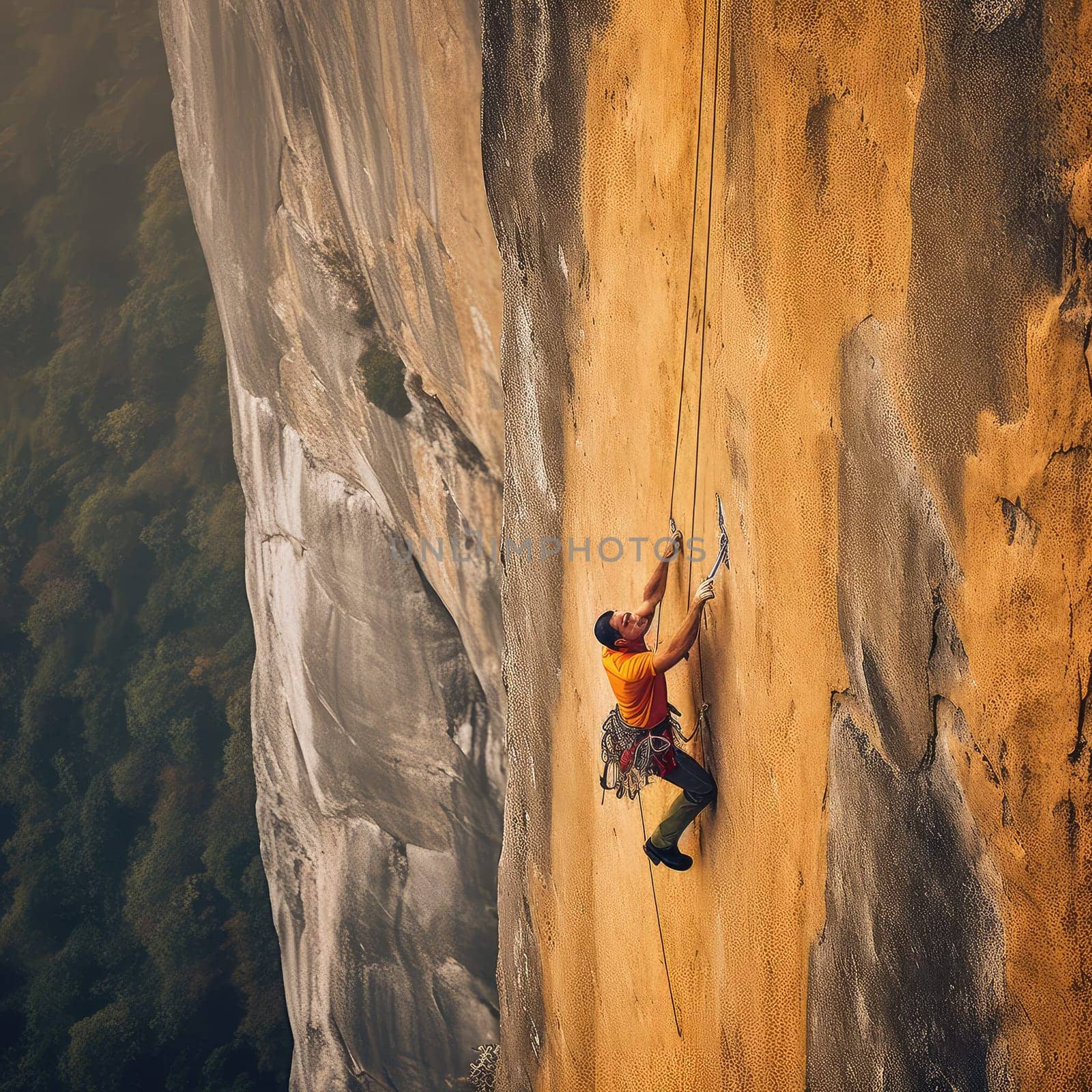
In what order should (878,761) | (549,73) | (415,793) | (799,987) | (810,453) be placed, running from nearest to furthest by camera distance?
(878,761)
(810,453)
(799,987)
(549,73)
(415,793)

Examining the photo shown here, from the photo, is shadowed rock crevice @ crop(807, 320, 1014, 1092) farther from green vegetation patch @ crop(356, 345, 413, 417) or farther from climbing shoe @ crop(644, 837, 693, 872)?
green vegetation patch @ crop(356, 345, 413, 417)

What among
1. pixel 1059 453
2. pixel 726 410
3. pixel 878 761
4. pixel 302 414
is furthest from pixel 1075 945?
pixel 302 414

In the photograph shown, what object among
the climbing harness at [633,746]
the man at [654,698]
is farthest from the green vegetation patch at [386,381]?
the man at [654,698]

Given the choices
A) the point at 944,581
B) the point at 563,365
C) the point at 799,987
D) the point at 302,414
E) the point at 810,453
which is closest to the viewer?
the point at 944,581

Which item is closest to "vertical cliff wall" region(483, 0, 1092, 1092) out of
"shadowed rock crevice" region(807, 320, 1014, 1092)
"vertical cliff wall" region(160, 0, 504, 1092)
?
"shadowed rock crevice" region(807, 320, 1014, 1092)

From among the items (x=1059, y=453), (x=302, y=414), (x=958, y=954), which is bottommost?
(x=958, y=954)

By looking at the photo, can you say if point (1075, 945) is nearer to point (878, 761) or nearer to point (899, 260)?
point (878, 761)

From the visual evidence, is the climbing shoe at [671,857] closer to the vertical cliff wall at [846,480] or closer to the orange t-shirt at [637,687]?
the vertical cliff wall at [846,480]

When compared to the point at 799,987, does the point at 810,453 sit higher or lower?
higher
